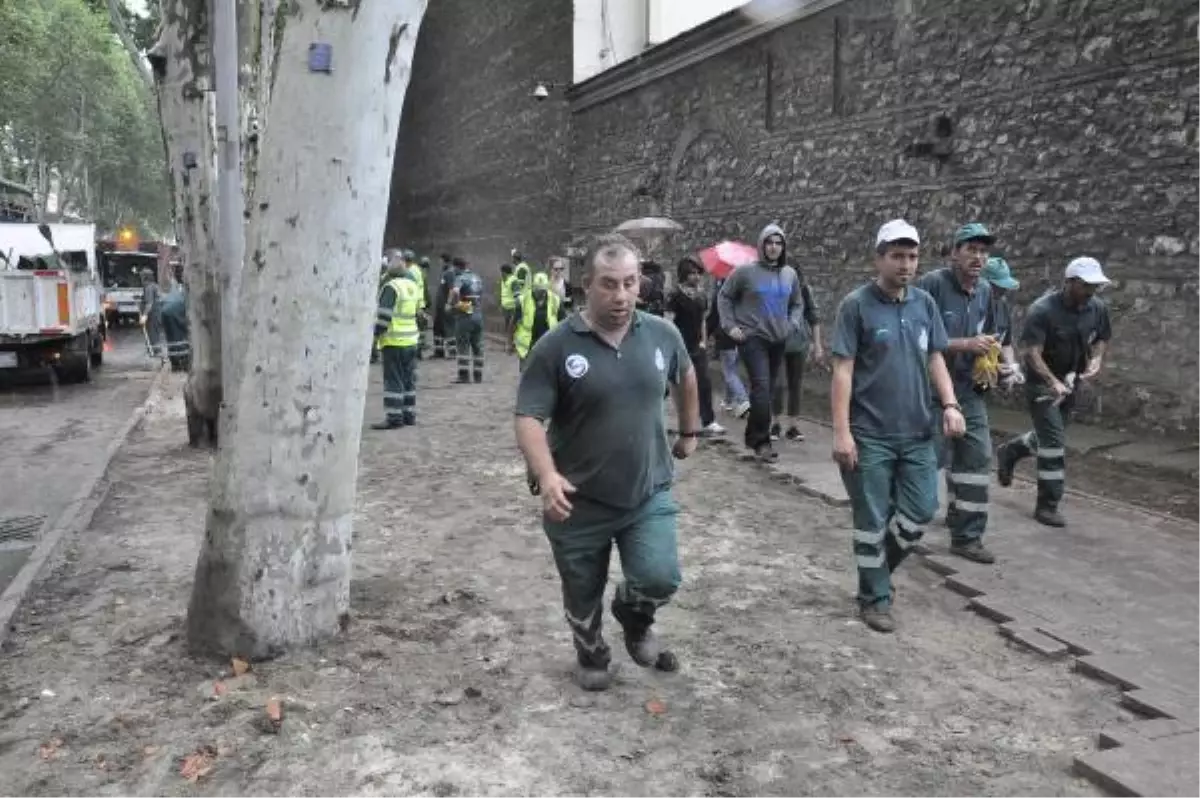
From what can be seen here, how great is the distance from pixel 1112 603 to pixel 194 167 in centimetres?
805

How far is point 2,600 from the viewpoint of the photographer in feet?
16.8

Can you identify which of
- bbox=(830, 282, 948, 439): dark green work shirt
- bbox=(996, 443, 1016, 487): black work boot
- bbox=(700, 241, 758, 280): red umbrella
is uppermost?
bbox=(700, 241, 758, 280): red umbrella

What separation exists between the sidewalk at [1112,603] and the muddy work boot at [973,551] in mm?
59

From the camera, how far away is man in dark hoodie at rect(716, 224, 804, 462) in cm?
830

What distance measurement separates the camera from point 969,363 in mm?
5766

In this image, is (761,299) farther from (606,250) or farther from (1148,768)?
(1148,768)

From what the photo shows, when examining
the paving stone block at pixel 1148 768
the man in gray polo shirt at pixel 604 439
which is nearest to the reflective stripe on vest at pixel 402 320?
the man in gray polo shirt at pixel 604 439

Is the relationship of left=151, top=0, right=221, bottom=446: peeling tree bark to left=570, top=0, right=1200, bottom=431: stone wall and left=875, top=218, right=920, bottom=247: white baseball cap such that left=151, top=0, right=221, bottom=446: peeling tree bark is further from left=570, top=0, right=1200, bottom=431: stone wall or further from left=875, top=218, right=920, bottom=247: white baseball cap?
left=570, top=0, right=1200, bottom=431: stone wall

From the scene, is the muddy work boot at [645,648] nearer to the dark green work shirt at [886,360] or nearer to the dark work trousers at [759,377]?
the dark green work shirt at [886,360]

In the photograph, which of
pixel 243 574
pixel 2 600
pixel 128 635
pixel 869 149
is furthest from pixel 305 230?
pixel 869 149

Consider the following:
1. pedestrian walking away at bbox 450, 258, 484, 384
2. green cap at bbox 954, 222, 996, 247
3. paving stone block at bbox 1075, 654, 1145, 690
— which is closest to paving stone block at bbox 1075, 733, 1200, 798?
paving stone block at bbox 1075, 654, 1145, 690

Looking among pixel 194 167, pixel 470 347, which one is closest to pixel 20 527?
pixel 194 167

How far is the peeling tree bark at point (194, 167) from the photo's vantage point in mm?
9039

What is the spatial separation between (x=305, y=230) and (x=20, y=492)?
5.85m
